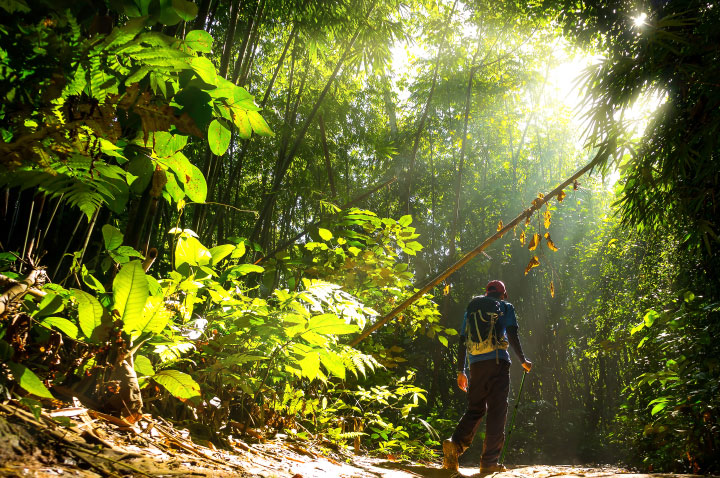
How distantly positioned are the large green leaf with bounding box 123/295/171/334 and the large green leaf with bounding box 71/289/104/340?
0.07 meters

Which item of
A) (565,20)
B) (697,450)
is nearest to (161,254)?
(697,450)

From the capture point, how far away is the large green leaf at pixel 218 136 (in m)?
1.03

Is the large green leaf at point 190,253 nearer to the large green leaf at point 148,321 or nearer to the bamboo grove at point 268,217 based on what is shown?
the bamboo grove at point 268,217

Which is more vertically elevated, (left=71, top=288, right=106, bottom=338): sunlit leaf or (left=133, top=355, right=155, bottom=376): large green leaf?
(left=71, top=288, right=106, bottom=338): sunlit leaf

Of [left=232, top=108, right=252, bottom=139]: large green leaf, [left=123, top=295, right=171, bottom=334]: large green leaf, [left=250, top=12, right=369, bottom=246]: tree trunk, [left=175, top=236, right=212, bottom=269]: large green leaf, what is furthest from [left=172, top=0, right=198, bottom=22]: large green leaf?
[left=250, top=12, right=369, bottom=246]: tree trunk

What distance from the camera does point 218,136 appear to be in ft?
3.44

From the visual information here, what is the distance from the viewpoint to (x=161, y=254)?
2.46 metres

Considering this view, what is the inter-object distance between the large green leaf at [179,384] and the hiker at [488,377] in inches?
94.5

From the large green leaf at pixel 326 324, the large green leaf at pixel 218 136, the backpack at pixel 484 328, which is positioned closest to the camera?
the large green leaf at pixel 218 136

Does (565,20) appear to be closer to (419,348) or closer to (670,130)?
(670,130)

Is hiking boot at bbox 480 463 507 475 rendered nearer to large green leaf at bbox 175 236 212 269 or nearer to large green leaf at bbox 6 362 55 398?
large green leaf at bbox 175 236 212 269

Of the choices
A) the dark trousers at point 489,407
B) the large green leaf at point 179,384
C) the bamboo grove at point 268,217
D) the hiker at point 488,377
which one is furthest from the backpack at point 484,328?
the large green leaf at point 179,384

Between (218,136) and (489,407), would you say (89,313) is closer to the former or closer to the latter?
(218,136)

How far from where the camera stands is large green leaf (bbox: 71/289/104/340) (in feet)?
3.07
